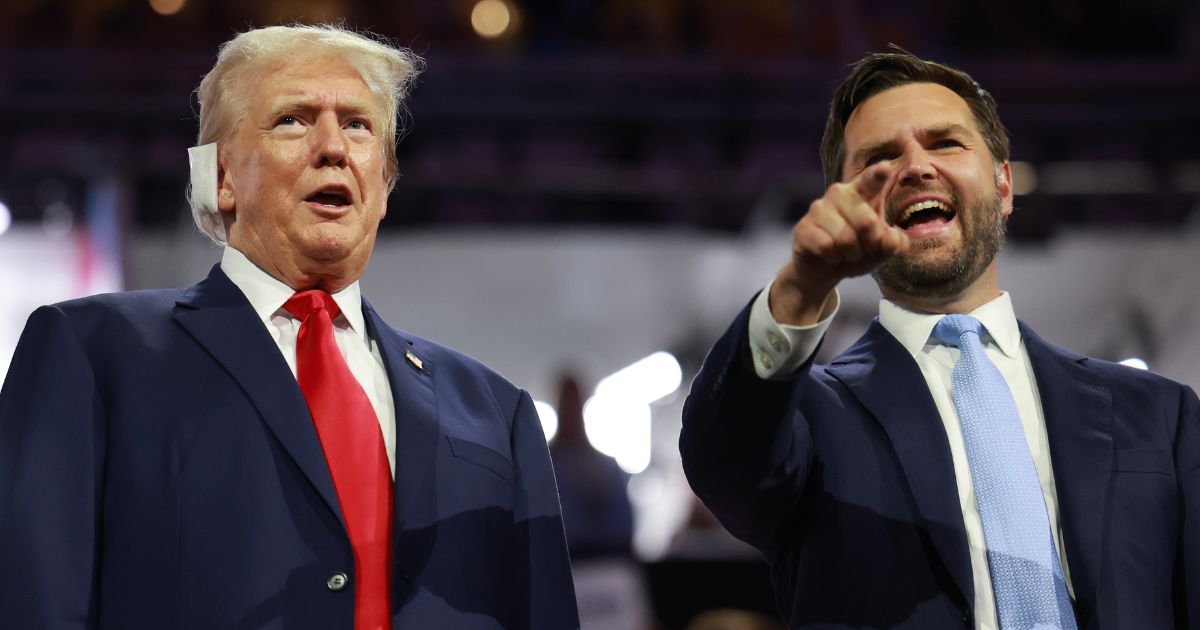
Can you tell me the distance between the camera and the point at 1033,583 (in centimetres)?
174

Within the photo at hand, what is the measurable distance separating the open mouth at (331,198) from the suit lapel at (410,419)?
6.2 inches

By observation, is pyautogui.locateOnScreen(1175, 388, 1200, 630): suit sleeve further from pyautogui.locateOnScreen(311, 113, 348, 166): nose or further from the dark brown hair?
pyautogui.locateOnScreen(311, 113, 348, 166): nose

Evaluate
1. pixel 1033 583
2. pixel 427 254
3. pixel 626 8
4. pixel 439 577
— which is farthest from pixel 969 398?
pixel 626 8

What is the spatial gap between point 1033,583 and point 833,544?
259 millimetres

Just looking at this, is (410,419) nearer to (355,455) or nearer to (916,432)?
(355,455)

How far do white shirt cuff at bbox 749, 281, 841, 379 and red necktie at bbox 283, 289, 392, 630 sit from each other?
1.73ft

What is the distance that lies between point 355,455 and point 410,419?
107mm

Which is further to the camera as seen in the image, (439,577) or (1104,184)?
(1104,184)

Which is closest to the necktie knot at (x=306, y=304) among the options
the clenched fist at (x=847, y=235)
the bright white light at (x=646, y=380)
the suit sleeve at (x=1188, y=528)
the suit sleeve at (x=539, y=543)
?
the suit sleeve at (x=539, y=543)

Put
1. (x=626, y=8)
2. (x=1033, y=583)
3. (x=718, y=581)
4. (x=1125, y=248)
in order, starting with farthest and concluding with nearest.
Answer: (x=626, y=8), (x=1125, y=248), (x=718, y=581), (x=1033, y=583)

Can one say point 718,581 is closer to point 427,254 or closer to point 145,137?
point 427,254

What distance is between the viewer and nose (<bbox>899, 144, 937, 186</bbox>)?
2.00m

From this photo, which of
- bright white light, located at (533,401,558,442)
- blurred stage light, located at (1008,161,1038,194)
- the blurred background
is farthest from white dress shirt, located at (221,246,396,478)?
blurred stage light, located at (1008,161,1038,194)

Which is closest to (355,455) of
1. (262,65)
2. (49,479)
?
(49,479)
